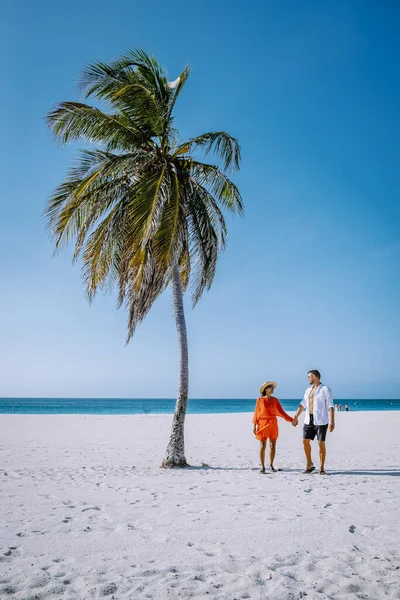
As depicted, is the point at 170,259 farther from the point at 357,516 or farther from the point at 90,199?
the point at 357,516

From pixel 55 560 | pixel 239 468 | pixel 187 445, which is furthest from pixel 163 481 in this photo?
pixel 187 445

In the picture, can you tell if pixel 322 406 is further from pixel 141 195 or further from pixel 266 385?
pixel 141 195

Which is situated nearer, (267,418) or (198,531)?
(198,531)

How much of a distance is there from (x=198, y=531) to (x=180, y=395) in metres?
4.75

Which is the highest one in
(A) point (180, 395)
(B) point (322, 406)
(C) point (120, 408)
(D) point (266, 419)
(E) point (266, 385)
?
(E) point (266, 385)

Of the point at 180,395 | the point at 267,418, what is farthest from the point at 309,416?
the point at 180,395

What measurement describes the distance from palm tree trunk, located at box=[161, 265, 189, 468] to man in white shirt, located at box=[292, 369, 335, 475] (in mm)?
2433

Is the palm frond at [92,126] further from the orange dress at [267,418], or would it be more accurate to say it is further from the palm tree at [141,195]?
the orange dress at [267,418]

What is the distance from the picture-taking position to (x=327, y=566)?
12.2 ft

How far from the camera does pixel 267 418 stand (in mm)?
8242

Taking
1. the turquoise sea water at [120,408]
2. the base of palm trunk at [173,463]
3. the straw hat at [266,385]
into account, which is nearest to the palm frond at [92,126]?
the straw hat at [266,385]

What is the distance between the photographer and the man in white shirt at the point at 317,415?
317 inches

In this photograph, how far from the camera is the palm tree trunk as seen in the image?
8977mm

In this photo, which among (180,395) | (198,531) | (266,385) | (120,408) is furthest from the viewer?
(120,408)
